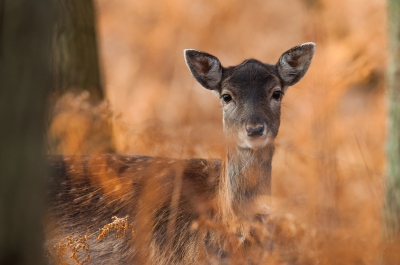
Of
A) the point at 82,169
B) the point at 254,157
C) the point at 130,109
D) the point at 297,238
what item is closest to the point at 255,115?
the point at 254,157

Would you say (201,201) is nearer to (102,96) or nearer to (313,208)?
→ (313,208)

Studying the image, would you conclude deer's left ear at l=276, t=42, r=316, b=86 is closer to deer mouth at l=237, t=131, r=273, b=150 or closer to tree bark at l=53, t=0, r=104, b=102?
deer mouth at l=237, t=131, r=273, b=150

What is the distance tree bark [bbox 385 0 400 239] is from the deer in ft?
2.53

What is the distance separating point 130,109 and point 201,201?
18.7 ft

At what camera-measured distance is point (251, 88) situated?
587 cm

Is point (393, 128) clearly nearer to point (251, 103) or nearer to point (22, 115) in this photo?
point (251, 103)

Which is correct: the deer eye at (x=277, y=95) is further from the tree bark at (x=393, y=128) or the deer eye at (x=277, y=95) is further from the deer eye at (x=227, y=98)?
the tree bark at (x=393, y=128)

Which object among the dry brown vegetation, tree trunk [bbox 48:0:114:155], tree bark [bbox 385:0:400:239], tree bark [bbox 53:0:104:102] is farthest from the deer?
tree bark [bbox 53:0:104:102]

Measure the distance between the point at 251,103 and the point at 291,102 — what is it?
18.1 feet

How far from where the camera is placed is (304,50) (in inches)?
248

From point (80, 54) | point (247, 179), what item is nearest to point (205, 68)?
point (247, 179)

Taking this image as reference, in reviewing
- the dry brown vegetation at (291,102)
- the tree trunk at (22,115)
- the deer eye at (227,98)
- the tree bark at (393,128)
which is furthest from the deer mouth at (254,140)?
the tree trunk at (22,115)

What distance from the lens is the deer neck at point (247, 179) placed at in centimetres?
563

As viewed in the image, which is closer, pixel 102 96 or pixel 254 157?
pixel 254 157
